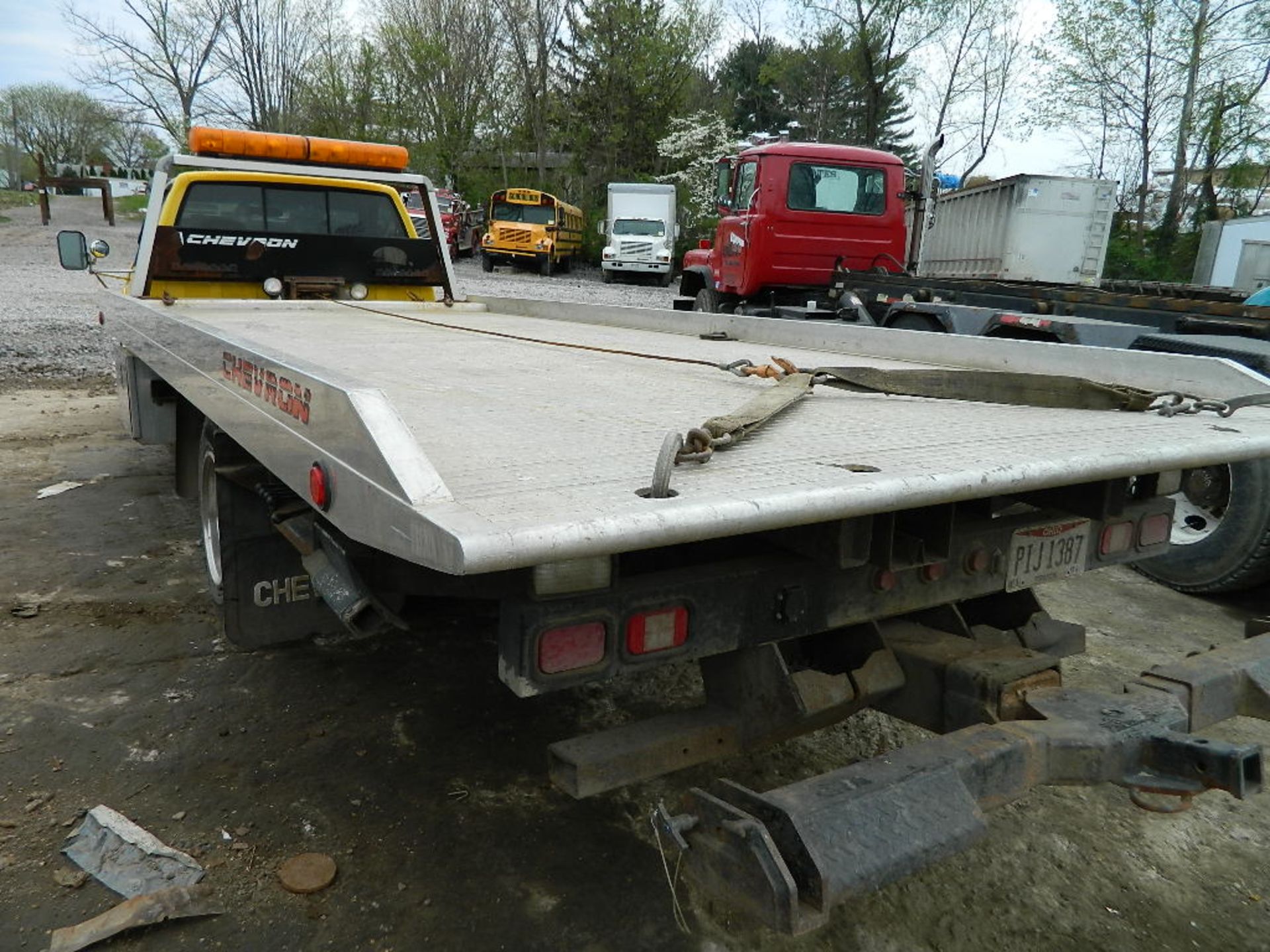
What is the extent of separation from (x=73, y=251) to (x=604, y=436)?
5.30 meters

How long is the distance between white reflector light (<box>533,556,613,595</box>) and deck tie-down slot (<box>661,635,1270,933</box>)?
0.43 meters

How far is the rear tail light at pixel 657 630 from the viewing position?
75.7 inches

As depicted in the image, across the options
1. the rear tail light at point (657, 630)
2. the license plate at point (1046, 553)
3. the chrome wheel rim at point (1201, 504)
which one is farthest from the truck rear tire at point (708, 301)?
the rear tail light at point (657, 630)

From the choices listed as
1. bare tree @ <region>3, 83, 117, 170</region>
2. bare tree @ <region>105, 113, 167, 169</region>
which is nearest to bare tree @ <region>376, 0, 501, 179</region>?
bare tree @ <region>105, 113, 167, 169</region>

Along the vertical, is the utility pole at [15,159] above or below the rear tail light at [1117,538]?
above

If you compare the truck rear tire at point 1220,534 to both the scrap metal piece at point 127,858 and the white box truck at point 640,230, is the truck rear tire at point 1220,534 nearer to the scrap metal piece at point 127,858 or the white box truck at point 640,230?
the scrap metal piece at point 127,858

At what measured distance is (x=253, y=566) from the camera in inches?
121

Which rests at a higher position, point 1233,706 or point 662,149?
point 662,149

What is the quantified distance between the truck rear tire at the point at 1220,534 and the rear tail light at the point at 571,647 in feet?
10.9

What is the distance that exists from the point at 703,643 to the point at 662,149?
118ft

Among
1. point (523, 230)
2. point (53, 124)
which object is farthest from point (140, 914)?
point (53, 124)

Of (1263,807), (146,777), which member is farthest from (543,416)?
(1263,807)

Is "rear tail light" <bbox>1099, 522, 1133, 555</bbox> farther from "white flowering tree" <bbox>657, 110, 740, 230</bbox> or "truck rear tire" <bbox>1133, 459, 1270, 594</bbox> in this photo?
"white flowering tree" <bbox>657, 110, 740, 230</bbox>

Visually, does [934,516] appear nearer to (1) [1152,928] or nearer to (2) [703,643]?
(2) [703,643]
